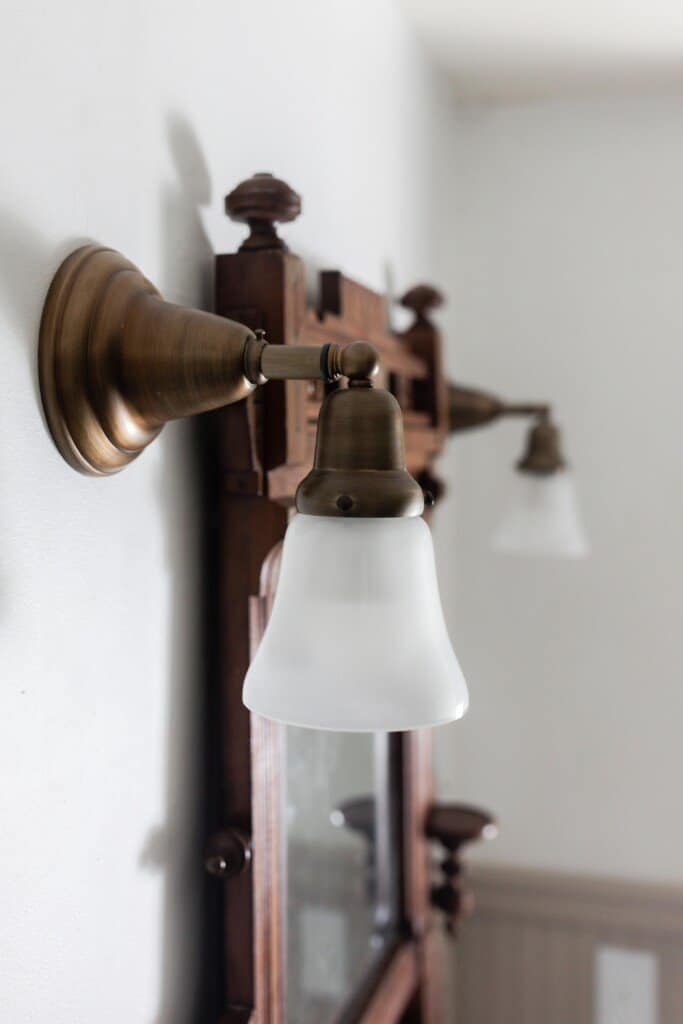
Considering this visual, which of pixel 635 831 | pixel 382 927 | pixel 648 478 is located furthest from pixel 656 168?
pixel 382 927

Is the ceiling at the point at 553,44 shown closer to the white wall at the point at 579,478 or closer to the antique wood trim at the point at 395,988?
the white wall at the point at 579,478

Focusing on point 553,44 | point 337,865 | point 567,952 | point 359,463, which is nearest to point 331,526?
point 359,463

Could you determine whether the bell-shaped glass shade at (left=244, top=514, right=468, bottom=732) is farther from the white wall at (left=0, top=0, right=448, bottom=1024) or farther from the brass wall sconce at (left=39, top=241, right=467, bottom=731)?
the white wall at (left=0, top=0, right=448, bottom=1024)

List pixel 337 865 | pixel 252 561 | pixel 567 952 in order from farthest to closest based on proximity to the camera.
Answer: pixel 567 952 < pixel 337 865 < pixel 252 561

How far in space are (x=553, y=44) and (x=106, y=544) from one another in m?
1.07

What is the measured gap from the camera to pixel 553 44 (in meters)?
1.34

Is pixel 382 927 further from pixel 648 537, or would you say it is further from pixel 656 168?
pixel 656 168

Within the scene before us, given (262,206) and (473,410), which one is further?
(473,410)

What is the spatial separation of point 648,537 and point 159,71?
114 centimetres

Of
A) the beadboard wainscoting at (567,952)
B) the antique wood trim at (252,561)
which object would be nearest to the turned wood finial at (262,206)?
the antique wood trim at (252,561)

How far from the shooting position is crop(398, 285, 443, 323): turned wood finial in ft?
3.79

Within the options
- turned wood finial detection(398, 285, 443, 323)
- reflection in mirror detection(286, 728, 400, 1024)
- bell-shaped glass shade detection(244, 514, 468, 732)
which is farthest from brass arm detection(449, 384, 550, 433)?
bell-shaped glass shade detection(244, 514, 468, 732)

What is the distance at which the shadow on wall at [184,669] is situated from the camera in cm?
67

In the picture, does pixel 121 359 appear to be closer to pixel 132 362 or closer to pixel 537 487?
pixel 132 362
